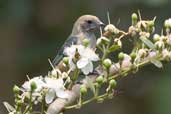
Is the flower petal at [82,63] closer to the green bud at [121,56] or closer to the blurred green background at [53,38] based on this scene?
the green bud at [121,56]

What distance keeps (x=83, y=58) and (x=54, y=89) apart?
0.12 meters

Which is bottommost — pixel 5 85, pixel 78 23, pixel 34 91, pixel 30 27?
pixel 34 91

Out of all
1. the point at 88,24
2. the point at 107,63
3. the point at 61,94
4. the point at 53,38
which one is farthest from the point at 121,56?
the point at 53,38

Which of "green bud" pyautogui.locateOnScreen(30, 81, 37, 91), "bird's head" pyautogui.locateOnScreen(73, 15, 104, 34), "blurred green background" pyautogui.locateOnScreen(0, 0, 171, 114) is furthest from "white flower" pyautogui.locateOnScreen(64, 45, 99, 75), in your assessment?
"blurred green background" pyautogui.locateOnScreen(0, 0, 171, 114)

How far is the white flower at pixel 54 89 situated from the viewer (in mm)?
2115

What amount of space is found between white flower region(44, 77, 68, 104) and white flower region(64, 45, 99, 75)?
7cm

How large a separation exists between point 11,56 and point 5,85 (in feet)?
0.91

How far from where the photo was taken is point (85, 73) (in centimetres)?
214

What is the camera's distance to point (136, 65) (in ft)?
7.26

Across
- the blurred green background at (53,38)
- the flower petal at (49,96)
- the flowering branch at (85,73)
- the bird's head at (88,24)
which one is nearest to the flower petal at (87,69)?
the flowering branch at (85,73)

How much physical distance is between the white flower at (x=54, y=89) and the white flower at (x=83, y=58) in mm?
68

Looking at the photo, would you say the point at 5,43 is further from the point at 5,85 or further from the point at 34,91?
the point at 34,91

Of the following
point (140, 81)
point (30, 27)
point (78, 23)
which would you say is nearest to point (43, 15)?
point (30, 27)

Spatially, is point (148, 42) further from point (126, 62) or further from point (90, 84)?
point (90, 84)
